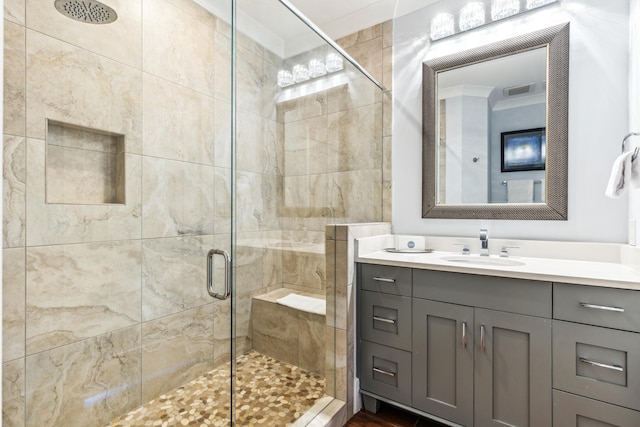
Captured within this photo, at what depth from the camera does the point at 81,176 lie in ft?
5.41

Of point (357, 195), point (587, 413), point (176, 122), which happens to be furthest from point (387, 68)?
point (587, 413)

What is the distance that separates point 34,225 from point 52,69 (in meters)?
0.69

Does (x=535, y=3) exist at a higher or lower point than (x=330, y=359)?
higher

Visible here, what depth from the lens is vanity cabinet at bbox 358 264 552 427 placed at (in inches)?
56.7

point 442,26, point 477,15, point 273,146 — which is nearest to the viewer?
point 273,146

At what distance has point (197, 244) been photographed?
6.84 ft

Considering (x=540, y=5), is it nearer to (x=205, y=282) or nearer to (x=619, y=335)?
(x=619, y=335)

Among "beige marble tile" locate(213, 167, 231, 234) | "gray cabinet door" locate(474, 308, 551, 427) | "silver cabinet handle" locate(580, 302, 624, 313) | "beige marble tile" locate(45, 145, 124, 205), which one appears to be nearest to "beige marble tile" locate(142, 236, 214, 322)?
"beige marble tile" locate(213, 167, 231, 234)

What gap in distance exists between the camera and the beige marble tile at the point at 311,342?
1.76 m

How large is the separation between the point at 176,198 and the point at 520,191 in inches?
79.2

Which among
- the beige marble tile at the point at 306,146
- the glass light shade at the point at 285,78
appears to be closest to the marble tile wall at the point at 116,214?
the beige marble tile at the point at 306,146

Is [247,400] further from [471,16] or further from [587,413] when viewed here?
[471,16]

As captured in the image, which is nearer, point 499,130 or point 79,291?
point 79,291

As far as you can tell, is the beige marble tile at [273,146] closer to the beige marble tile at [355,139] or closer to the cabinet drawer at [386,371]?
the beige marble tile at [355,139]
